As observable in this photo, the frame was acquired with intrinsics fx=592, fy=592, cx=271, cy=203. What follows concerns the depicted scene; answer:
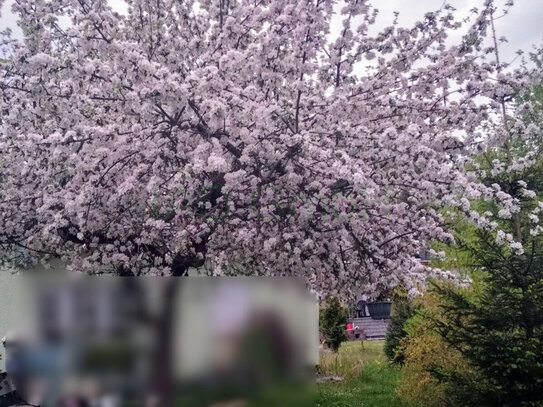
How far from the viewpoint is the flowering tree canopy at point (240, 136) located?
500 cm

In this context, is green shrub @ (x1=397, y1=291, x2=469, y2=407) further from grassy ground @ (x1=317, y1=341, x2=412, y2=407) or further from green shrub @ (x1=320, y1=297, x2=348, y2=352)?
green shrub @ (x1=320, y1=297, x2=348, y2=352)

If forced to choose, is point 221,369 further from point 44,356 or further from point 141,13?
point 141,13

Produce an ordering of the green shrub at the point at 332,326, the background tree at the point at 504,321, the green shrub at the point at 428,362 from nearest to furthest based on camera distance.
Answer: the background tree at the point at 504,321 → the green shrub at the point at 428,362 → the green shrub at the point at 332,326

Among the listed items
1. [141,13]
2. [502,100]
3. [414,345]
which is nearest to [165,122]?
[141,13]

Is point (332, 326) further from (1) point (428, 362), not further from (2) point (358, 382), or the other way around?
(1) point (428, 362)

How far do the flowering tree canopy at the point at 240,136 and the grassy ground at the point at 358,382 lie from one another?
3.82 metres

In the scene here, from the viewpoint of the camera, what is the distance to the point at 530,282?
6.01 meters

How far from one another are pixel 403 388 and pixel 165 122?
17.9 ft

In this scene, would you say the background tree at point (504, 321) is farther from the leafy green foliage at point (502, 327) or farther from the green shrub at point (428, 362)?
the green shrub at point (428, 362)

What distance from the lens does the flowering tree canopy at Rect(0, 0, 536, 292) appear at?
5.00m
